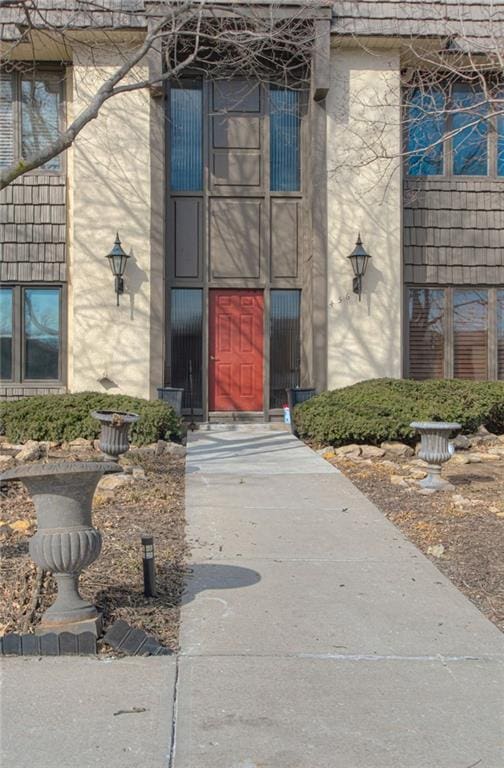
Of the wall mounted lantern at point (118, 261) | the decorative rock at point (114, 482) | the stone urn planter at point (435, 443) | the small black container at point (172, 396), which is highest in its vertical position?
the wall mounted lantern at point (118, 261)

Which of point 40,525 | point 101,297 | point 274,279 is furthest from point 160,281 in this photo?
point 40,525

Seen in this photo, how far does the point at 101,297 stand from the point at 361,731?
1101 cm

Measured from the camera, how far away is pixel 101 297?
1321 centimetres

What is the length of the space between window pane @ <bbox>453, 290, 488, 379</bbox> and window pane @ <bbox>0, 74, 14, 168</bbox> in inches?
347

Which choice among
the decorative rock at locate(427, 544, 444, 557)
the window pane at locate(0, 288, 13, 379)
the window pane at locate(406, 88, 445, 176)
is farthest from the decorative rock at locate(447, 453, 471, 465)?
the window pane at locate(0, 288, 13, 379)

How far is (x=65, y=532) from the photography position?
393cm

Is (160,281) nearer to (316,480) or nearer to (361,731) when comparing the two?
(316,480)

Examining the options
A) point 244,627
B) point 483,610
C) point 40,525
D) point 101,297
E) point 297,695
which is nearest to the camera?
point 297,695

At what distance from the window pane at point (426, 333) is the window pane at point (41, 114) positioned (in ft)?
23.9

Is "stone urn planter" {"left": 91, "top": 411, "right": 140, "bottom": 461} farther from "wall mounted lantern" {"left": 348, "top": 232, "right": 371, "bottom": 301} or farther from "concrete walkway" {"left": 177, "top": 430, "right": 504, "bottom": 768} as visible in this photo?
"wall mounted lantern" {"left": 348, "top": 232, "right": 371, "bottom": 301}

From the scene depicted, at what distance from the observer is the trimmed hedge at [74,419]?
11.0 metres

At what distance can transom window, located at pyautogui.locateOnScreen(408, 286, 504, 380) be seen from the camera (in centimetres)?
1397

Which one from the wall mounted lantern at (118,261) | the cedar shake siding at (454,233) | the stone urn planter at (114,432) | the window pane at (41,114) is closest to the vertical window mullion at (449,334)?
the cedar shake siding at (454,233)

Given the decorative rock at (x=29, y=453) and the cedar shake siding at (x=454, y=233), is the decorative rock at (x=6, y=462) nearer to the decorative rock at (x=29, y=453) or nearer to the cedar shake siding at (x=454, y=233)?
the decorative rock at (x=29, y=453)
